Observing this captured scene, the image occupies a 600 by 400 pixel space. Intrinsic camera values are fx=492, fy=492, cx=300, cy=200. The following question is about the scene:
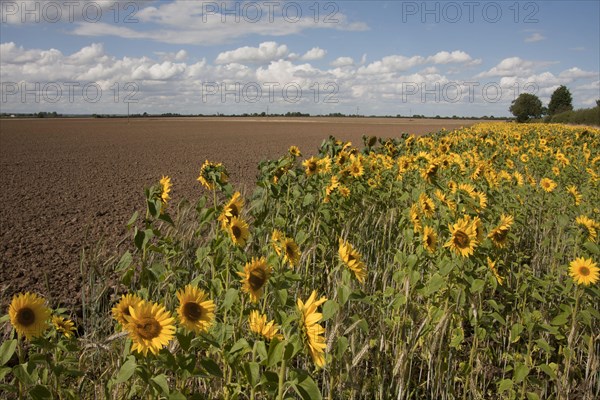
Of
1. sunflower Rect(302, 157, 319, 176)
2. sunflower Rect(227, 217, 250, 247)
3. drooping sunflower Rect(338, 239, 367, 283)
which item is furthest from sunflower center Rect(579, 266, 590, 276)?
sunflower Rect(302, 157, 319, 176)

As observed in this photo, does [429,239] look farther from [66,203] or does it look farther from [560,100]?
[560,100]

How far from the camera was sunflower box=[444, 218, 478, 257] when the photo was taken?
2.84 metres

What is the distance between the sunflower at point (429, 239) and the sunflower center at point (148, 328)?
6.14 feet

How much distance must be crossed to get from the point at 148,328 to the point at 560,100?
320ft

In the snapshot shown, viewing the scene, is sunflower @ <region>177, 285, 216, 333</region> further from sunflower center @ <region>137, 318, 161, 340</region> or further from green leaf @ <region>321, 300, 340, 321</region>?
green leaf @ <region>321, 300, 340, 321</region>

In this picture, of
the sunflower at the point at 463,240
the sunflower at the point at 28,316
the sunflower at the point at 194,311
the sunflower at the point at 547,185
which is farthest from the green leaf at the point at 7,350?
the sunflower at the point at 547,185

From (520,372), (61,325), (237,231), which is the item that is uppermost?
(237,231)

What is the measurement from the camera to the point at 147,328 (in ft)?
5.34

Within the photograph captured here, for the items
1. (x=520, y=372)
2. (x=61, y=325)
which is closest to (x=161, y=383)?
(x=61, y=325)

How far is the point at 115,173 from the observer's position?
585 inches

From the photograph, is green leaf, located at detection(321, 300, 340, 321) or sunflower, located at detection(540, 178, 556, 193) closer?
green leaf, located at detection(321, 300, 340, 321)

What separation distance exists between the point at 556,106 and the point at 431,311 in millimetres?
95702

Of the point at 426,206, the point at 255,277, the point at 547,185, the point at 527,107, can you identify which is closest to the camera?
the point at 255,277

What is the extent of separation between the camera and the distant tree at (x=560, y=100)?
85.2 meters
